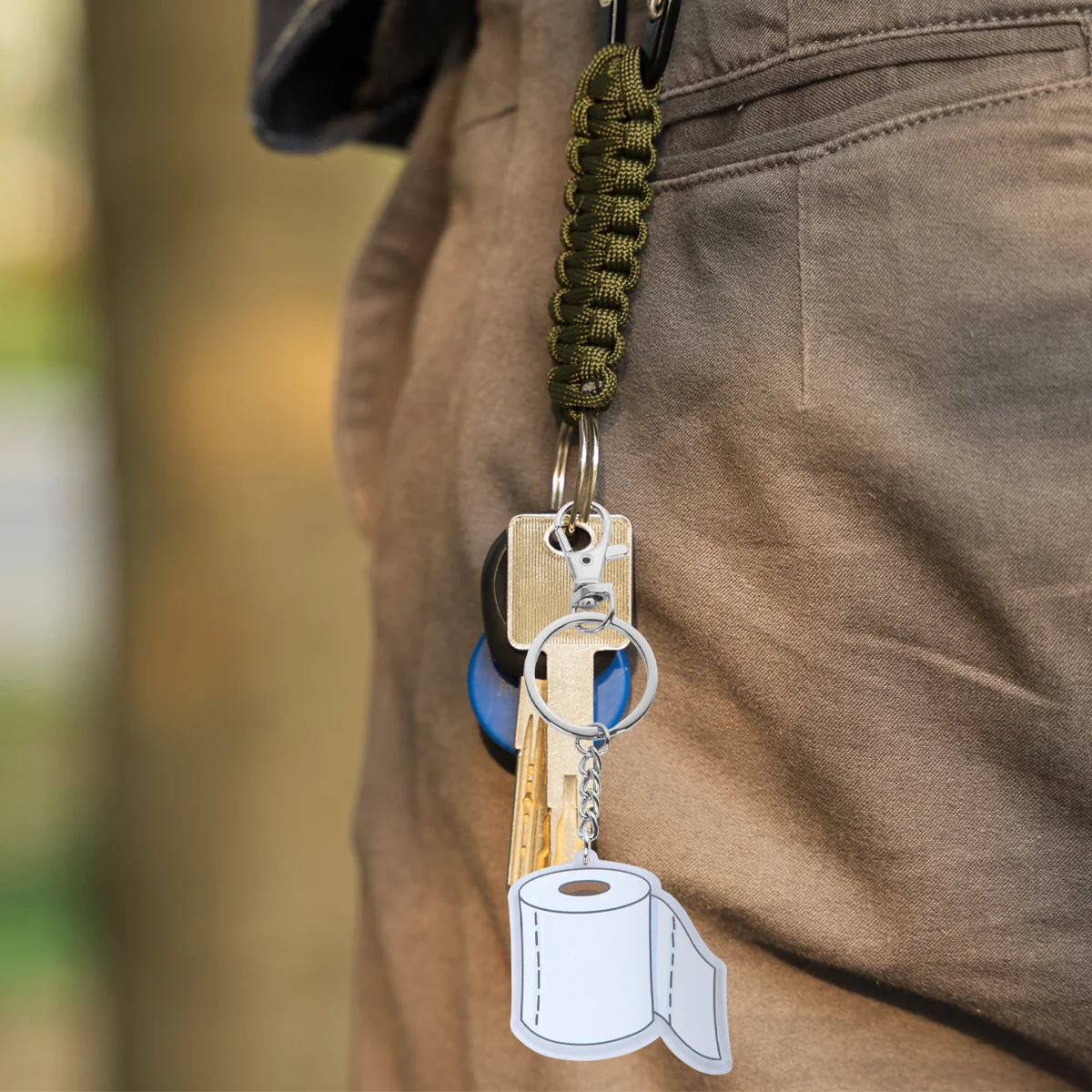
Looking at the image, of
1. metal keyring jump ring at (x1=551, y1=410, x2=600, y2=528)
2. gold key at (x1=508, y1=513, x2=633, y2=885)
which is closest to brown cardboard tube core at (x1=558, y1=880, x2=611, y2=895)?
gold key at (x1=508, y1=513, x2=633, y2=885)

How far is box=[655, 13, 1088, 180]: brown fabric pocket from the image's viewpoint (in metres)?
0.32

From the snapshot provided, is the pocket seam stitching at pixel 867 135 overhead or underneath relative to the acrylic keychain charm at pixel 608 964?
overhead

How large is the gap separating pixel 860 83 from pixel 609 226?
4.1 inches

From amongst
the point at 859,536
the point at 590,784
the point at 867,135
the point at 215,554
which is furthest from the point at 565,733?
the point at 215,554

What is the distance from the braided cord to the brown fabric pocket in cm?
2

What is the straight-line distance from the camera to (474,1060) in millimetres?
419

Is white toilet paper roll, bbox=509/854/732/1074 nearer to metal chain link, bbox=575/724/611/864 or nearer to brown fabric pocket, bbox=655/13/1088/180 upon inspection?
metal chain link, bbox=575/724/611/864

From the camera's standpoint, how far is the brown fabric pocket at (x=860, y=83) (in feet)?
1.06

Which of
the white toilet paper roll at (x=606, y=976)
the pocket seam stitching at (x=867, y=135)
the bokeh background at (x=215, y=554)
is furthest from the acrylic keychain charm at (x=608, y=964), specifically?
the bokeh background at (x=215, y=554)

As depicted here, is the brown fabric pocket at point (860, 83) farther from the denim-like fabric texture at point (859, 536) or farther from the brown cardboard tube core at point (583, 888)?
the brown cardboard tube core at point (583, 888)

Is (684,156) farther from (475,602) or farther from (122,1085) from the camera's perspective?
(122,1085)

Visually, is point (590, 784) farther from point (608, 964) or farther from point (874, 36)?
point (874, 36)

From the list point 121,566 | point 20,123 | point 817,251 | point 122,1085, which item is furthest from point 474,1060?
point 20,123

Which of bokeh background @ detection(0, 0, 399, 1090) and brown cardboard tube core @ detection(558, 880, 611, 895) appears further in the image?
bokeh background @ detection(0, 0, 399, 1090)
